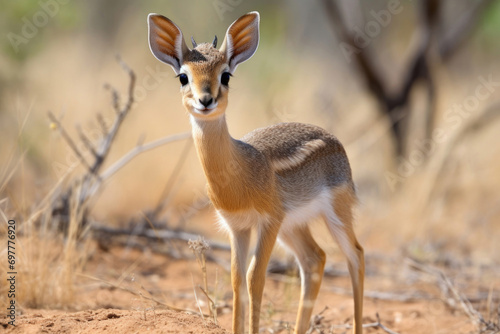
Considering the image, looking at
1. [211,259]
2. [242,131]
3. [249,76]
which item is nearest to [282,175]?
[211,259]

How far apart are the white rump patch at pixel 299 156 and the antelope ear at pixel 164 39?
1.05 meters

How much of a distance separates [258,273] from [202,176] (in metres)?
8.30

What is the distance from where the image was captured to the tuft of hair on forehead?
13.2 feet

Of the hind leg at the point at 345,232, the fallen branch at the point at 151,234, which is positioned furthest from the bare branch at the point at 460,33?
the hind leg at the point at 345,232

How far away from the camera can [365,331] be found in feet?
17.7

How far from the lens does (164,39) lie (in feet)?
13.9

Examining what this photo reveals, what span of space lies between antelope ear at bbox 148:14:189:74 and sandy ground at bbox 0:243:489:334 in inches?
61.5

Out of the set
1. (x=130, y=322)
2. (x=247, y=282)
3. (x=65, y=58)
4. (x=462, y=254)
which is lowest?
(x=130, y=322)

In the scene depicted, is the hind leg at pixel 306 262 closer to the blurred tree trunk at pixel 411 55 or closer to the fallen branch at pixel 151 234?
the fallen branch at pixel 151 234

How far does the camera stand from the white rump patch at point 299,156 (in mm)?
4621

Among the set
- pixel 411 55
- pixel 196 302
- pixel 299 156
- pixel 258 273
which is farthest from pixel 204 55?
pixel 411 55

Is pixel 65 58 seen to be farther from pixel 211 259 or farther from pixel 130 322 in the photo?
pixel 130 322

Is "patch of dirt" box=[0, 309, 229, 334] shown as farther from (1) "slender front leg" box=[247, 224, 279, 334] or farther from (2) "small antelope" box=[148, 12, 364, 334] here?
(2) "small antelope" box=[148, 12, 364, 334]

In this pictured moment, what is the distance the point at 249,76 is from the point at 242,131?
273cm
